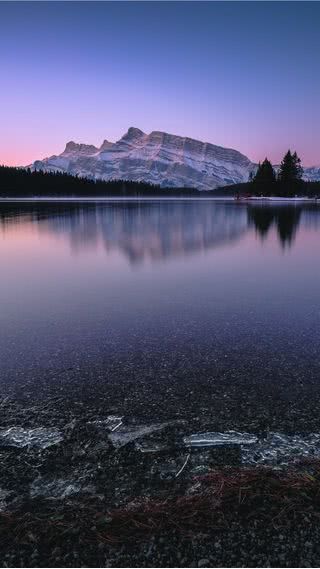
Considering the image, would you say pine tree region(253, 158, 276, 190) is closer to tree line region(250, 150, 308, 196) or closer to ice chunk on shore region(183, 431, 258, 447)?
tree line region(250, 150, 308, 196)

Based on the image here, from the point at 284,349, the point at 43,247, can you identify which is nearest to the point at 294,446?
the point at 284,349

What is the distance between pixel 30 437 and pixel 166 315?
5.03 m

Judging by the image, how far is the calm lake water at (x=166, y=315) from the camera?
623 cm

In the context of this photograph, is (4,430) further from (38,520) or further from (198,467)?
(198,467)

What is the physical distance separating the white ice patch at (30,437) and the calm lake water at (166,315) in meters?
1.49

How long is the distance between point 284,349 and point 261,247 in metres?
14.3

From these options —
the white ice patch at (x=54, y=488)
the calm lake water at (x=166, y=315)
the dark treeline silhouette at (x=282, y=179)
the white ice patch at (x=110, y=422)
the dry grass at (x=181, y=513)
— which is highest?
the dark treeline silhouette at (x=282, y=179)

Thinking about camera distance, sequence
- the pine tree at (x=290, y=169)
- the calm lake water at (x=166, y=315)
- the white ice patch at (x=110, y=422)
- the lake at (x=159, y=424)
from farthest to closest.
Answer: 1. the pine tree at (x=290, y=169)
2. the calm lake water at (x=166, y=315)
3. the white ice patch at (x=110, y=422)
4. the lake at (x=159, y=424)

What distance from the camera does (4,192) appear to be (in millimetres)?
170125

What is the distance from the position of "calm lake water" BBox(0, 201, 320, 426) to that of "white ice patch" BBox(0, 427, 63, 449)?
149 cm

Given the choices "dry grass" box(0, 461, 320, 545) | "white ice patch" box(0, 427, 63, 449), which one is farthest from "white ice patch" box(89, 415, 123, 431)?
"dry grass" box(0, 461, 320, 545)

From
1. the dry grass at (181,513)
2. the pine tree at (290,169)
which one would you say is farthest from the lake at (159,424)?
the pine tree at (290,169)

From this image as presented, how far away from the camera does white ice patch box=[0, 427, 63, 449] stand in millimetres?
4336

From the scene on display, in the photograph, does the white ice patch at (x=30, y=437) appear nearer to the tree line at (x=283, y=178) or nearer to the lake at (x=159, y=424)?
the lake at (x=159, y=424)
